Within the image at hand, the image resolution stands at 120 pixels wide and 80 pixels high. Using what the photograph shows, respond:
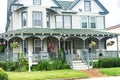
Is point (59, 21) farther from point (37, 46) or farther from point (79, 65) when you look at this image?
point (79, 65)

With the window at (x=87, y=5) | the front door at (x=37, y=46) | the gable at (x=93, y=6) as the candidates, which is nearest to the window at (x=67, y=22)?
the gable at (x=93, y=6)

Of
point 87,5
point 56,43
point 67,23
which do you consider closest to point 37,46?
point 56,43

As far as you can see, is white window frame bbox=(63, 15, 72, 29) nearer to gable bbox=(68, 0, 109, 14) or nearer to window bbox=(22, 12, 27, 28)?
gable bbox=(68, 0, 109, 14)

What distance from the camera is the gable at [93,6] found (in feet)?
132

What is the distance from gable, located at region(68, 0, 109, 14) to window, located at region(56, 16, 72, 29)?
5.59 ft

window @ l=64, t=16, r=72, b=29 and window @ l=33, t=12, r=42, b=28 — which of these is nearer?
window @ l=33, t=12, r=42, b=28

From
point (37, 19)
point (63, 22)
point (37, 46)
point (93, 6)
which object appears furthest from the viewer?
point (93, 6)

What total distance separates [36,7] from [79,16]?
22.9 feet

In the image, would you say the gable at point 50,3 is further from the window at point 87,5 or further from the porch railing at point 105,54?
the porch railing at point 105,54

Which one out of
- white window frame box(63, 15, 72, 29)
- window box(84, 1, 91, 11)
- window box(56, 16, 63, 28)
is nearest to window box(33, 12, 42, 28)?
window box(56, 16, 63, 28)

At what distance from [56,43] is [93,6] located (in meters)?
8.15

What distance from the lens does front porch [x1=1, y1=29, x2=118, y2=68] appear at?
3281 centimetres

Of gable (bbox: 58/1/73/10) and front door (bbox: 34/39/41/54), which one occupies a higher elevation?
gable (bbox: 58/1/73/10)

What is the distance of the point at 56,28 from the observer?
38469 millimetres
